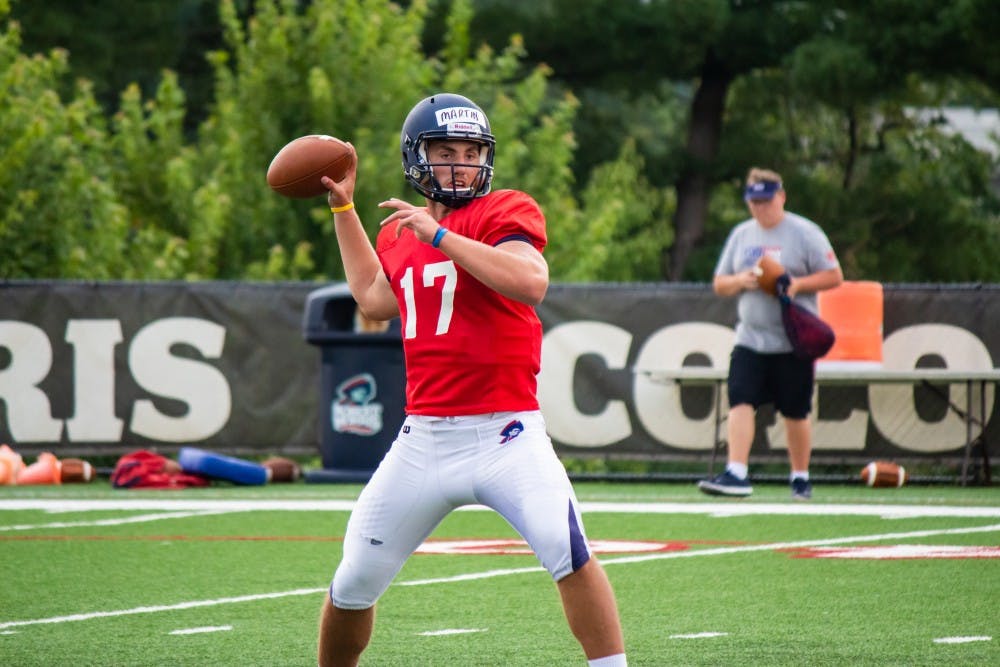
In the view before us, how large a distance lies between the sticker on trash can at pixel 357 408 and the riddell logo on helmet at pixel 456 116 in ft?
24.4

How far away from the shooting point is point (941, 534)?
8.95 m

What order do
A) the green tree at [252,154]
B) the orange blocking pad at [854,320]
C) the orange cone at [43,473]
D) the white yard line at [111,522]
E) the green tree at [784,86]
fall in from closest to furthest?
the white yard line at [111,522] → the orange blocking pad at [854,320] → the orange cone at [43,473] → the green tree at [252,154] → the green tree at [784,86]

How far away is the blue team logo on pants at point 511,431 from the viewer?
4664mm

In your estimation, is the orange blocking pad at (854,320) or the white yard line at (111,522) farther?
the orange blocking pad at (854,320)

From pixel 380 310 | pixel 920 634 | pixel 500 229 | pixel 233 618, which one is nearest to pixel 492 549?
pixel 233 618

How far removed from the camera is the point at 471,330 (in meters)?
4.76

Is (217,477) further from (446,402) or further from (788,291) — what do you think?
(446,402)

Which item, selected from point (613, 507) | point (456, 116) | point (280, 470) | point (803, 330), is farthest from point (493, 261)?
point (280, 470)

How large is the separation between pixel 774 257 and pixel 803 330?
1.83ft

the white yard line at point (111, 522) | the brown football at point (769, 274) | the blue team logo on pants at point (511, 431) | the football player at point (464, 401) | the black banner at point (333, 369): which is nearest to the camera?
the football player at point (464, 401)

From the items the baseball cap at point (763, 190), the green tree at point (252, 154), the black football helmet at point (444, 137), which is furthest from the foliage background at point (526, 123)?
the black football helmet at point (444, 137)

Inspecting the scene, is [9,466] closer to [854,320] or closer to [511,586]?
[854,320]

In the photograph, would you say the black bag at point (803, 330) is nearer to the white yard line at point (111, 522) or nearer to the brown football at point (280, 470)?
the white yard line at point (111, 522)

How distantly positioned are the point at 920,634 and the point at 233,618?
2.59m
